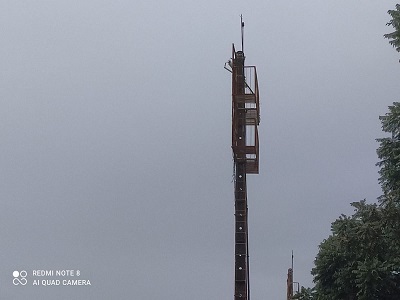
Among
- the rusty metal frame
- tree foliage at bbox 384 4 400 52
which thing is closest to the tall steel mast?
the rusty metal frame

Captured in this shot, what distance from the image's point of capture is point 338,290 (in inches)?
924

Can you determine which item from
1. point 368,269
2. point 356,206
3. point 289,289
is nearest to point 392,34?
point 356,206

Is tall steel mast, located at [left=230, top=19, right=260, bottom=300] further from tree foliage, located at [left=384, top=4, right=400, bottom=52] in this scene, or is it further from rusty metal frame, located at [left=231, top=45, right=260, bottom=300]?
tree foliage, located at [left=384, top=4, right=400, bottom=52]

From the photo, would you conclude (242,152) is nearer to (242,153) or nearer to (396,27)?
(242,153)

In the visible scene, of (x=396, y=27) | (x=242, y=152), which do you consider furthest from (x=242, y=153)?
(x=396, y=27)

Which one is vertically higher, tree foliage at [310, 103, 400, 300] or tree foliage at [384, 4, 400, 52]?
tree foliage at [384, 4, 400, 52]

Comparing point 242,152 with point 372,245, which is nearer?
point 372,245

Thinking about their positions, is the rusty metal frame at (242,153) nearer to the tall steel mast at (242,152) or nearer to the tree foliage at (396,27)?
the tall steel mast at (242,152)

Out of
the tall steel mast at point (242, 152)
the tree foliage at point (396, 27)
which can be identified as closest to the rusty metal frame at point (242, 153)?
the tall steel mast at point (242, 152)

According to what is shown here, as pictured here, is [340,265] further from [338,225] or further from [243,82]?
[243,82]

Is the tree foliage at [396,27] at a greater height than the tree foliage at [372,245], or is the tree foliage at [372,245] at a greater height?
the tree foliage at [396,27]

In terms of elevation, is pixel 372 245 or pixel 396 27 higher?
pixel 396 27

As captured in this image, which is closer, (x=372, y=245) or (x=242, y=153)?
(x=372, y=245)

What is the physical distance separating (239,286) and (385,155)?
7917mm
